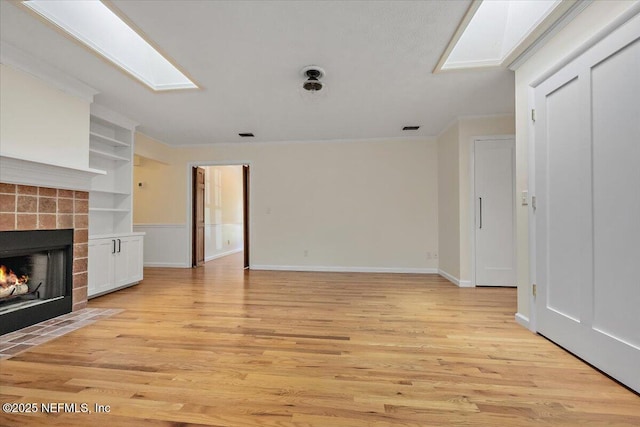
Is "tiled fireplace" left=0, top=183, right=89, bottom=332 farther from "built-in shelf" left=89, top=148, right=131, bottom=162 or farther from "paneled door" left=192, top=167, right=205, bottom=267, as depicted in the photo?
"paneled door" left=192, top=167, right=205, bottom=267

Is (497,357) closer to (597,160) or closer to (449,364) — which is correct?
(449,364)

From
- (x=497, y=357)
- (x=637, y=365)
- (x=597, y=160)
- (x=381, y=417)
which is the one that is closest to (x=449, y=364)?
(x=497, y=357)

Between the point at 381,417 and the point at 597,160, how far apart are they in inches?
78.5

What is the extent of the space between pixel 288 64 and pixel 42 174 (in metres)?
2.46

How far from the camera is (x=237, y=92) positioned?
341 cm

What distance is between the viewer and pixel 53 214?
2850 millimetres

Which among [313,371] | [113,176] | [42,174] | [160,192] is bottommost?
[313,371]

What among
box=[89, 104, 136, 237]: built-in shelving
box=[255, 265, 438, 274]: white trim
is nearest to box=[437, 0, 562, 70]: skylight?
box=[255, 265, 438, 274]: white trim

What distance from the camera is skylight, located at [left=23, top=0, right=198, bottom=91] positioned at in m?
2.19

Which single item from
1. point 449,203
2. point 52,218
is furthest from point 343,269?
point 52,218

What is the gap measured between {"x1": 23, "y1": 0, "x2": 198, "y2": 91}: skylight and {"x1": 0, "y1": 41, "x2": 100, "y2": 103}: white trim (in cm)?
64

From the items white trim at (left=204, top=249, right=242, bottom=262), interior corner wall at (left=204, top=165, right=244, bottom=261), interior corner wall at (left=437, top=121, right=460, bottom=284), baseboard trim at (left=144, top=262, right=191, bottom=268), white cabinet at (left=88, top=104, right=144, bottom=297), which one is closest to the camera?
white cabinet at (left=88, top=104, right=144, bottom=297)

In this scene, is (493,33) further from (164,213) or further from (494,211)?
(164,213)

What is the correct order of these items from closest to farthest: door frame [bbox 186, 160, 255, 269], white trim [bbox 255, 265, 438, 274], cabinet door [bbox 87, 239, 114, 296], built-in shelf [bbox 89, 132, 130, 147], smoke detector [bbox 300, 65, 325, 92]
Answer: smoke detector [bbox 300, 65, 325, 92] → cabinet door [bbox 87, 239, 114, 296] → built-in shelf [bbox 89, 132, 130, 147] → white trim [bbox 255, 265, 438, 274] → door frame [bbox 186, 160, 255, 269]
